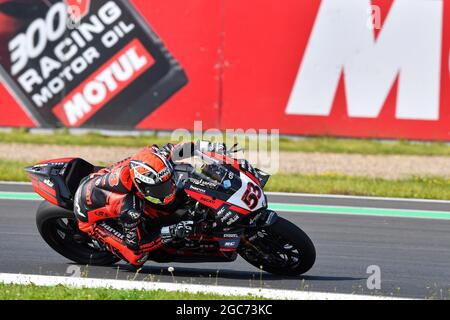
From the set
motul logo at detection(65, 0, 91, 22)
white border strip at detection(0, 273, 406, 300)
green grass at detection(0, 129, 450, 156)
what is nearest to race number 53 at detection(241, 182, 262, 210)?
white border strip at detection(0, 273, 406, 300)

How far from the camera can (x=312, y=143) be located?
15031 millimetres

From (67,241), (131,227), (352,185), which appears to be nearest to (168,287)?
(131,227)

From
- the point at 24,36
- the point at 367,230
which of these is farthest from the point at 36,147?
the point at 367,230

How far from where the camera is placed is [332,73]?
1464cm

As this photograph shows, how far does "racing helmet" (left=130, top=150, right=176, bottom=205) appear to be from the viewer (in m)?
6.54

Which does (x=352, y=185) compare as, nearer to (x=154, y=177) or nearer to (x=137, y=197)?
(x=137, y=197)

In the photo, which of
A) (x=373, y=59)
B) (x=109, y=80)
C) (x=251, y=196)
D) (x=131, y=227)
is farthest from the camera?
(x=109, y=80)

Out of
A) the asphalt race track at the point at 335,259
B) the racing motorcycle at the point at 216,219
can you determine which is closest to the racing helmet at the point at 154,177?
the racing motorcycle at the point at 216,219

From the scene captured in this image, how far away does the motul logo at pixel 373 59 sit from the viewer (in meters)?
14.4

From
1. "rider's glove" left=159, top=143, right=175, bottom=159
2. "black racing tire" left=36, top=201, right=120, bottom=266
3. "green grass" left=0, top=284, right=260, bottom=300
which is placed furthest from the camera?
"black racing tire" left=36, top=201, right=120, bottom=266

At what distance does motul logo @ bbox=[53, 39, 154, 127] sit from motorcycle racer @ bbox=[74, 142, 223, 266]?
8.10 meters

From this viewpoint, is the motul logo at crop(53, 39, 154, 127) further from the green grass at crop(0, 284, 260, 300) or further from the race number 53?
the green grass at crop(0, 284, 260, 300)

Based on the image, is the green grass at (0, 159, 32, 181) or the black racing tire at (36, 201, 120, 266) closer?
→ the black racing tire at (36, 201, 120, 266)

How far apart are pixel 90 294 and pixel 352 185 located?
6552mm
